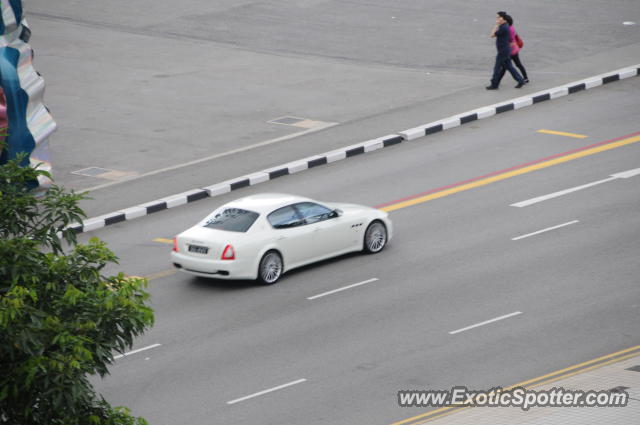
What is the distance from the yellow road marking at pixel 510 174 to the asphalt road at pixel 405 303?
0.21m

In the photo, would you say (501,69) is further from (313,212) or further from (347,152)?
(313,212)

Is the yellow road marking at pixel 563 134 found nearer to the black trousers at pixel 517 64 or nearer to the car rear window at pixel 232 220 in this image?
the black trousers at pixel 517 64

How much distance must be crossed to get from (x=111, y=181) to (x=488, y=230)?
8.47 metres

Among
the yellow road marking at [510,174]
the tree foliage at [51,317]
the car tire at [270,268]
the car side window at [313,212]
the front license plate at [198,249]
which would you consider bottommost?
the car tire at [270,268]

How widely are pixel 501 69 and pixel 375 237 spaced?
11.0 meters

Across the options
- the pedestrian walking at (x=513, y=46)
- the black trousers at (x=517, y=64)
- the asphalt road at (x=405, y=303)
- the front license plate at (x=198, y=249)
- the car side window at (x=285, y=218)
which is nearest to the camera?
the asphalt road at (x=405, y=303)

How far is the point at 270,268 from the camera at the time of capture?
63.0 feet

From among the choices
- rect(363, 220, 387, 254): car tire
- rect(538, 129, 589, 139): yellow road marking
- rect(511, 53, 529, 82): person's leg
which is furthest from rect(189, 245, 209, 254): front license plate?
rect(511, 53, 529, 82): person's leg

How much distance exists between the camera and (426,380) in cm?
1541

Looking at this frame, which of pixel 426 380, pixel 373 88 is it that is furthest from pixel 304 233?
pixel 373 88

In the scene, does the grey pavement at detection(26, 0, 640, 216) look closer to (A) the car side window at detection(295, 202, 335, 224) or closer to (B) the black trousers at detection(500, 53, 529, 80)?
(B) the black trousers at detection(500, 53, 529, 80)

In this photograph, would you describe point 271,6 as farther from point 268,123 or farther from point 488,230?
point 488,230

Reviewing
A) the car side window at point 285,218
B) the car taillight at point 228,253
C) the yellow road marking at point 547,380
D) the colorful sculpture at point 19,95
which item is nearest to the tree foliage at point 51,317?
the yellow road marking at point 547,380

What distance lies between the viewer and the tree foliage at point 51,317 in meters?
8.35
